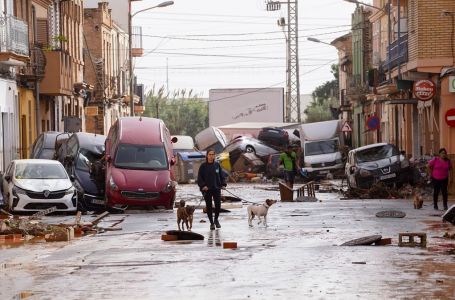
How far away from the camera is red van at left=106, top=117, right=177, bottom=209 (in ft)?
121

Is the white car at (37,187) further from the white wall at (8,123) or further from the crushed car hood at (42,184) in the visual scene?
the white wall at (8,123)

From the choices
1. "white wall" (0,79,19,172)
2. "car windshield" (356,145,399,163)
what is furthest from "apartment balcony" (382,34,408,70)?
"white wall" (0,79,19,172)

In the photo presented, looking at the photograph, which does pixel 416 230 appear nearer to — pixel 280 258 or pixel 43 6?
pixel 280 258

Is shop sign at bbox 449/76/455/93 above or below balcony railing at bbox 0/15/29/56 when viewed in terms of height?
below

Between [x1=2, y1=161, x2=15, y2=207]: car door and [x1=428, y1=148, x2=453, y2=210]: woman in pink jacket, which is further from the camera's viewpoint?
[x1=2, y1=161, x2=15, y2=207]: car door

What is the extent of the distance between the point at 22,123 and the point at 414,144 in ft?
52.7

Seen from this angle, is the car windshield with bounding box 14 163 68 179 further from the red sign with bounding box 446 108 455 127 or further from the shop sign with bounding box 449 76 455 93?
the shop sign with bounding box 449 76 455 93

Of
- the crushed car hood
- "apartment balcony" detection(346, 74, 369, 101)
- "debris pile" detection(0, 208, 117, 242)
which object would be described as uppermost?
"apartment balcony" detection(346, 74, 369, 101)

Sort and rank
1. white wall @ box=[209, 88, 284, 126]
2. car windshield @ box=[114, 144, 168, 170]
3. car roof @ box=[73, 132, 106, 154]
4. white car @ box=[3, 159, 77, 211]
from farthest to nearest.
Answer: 1. white wall @ box=[209, 88, 284, 126]
2. car roof @ box=[73, 132, 106, 154]
3. car windshield @ box=[114, 144, 168, 170]
4. white car @ box=[3, 159, 77, 211]

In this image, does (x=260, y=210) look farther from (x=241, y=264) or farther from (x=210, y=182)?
(x=241, y=264)

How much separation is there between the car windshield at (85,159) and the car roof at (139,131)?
1671 millimetres

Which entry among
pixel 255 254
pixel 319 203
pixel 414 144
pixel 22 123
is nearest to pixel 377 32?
pixel 414 144

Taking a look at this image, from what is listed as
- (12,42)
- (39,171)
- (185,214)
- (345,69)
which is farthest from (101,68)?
(185,214)

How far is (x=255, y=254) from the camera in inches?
853
